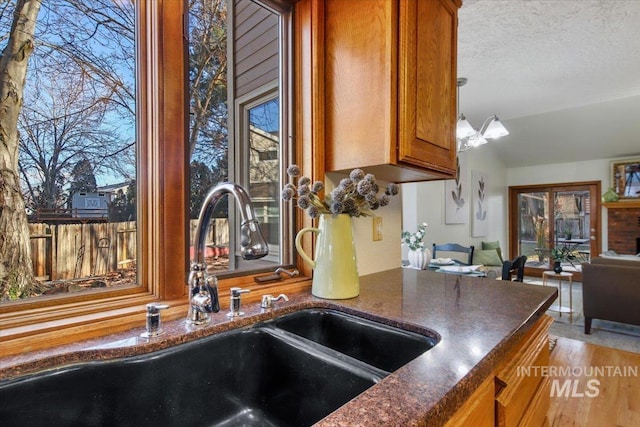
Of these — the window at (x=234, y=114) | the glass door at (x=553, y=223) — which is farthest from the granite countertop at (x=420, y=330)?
the glass door at (x=553, y=223)

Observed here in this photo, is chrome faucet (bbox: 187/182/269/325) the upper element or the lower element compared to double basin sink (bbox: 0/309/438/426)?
upper

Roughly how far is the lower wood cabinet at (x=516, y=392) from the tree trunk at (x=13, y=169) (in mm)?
983

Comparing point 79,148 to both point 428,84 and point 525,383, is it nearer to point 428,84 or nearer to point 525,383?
point 428,84

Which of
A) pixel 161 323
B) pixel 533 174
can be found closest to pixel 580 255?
pixel 533 174

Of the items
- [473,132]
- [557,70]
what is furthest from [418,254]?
[557,70]

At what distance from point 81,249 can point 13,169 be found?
0.24 metres

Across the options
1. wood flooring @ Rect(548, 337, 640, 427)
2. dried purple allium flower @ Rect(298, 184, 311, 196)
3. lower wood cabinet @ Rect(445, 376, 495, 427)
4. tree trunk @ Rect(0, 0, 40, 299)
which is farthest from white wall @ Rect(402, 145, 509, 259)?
tree trunk @ Rect(0, 0, 40, 299)

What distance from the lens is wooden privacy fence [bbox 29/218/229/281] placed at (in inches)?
30.7

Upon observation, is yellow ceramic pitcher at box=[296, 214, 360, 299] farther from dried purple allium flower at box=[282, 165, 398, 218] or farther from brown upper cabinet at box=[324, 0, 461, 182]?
brown upper cabinet at box=[324, 0, 461, 182]

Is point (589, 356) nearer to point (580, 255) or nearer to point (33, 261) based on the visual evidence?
point (33, 261)

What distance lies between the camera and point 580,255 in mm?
6531

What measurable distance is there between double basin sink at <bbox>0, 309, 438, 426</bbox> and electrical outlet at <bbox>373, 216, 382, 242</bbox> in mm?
644

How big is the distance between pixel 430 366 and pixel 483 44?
2.88 m

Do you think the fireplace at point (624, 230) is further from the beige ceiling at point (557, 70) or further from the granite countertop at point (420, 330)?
the granite countertop at point (420, 330)
